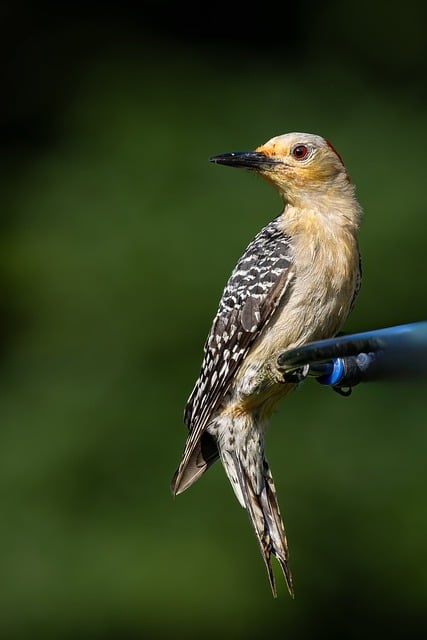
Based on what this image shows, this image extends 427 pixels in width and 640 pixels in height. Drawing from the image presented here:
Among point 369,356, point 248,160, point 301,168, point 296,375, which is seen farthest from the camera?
point 301,168

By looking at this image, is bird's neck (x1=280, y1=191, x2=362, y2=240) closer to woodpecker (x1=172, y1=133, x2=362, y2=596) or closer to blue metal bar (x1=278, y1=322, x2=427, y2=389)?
woodpecker (x1=172, y1=133, x2=362, y2=596)

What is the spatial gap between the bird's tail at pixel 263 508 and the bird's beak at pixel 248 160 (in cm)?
91

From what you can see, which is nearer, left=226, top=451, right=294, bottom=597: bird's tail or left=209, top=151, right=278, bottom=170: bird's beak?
left=209, top=151, right=278, bottom=170: bird's beak

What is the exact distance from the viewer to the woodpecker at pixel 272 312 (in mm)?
3604

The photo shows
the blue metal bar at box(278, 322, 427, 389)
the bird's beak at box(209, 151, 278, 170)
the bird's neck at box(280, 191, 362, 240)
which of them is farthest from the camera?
the bird's neck at box(280, 191, 362, 240)

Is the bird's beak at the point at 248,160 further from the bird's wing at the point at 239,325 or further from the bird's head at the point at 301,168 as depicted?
the bird's wing at the point at 239,325

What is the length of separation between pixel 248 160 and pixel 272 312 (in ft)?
1.58

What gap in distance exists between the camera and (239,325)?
12.1 feet

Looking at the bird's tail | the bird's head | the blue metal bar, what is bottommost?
the bird's tail

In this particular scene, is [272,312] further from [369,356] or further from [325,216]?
[369,356]

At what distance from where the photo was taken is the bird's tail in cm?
369

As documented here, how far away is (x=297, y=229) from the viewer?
3.73 meters

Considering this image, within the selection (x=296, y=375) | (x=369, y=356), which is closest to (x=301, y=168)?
(x=296, y=375)

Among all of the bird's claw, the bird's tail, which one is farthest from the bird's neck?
the bird's tail
